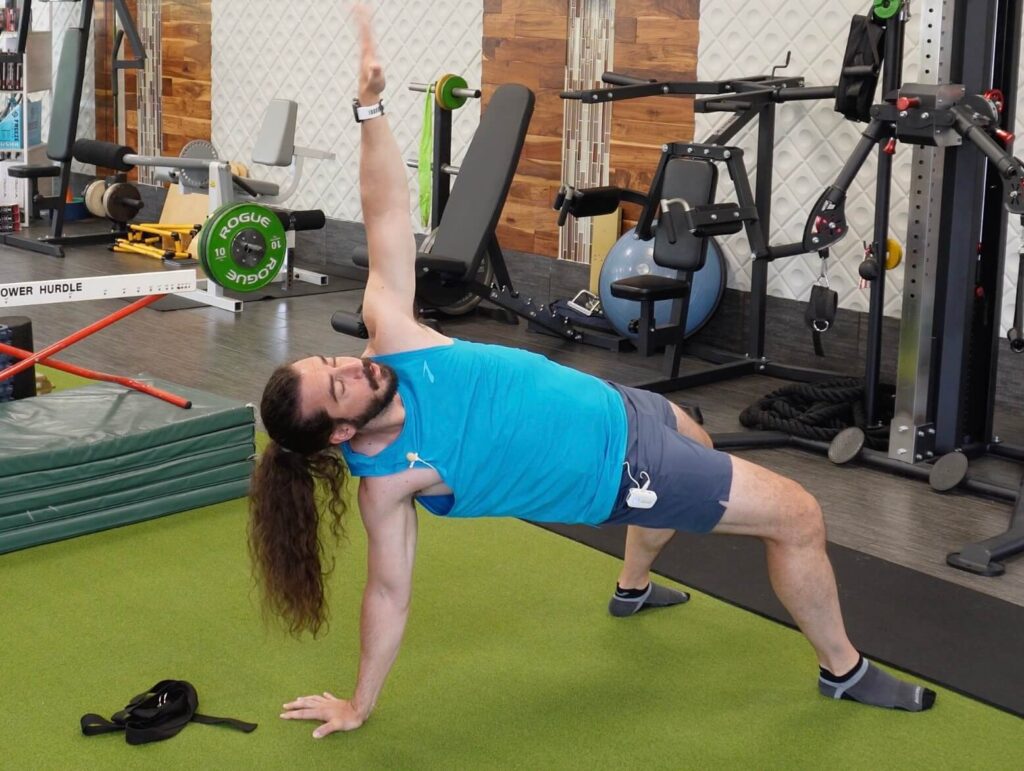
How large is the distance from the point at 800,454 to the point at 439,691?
1.99m

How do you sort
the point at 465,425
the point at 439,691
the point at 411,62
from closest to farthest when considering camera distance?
the point at 465,425, the point at 439,691, the point at 411,62

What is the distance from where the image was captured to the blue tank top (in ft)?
7.00

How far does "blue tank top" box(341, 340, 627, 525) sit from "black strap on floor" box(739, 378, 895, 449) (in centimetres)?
216

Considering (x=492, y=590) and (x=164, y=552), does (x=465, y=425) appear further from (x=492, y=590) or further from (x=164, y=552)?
(x=164, y=552)

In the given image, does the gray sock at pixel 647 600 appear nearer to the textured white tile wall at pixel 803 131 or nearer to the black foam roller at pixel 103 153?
the textured white tile wall at pixel 803 131

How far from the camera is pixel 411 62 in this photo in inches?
266

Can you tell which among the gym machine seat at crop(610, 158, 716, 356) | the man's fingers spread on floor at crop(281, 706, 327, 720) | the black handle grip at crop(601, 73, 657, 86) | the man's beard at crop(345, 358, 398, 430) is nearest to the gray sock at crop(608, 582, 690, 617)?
the man's fingers spread on floor at crop(281, 706, 327, 720)

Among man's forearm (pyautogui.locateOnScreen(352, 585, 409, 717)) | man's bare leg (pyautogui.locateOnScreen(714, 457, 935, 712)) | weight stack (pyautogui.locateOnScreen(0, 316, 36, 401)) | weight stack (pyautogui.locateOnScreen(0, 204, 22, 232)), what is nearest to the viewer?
man's forearm (pyautogui.locateOnScreen(352, 585, 409, 717))

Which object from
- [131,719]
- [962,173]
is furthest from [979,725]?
[962,173]

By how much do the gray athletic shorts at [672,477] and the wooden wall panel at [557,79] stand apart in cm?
349

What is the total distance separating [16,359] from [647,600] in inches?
82.3

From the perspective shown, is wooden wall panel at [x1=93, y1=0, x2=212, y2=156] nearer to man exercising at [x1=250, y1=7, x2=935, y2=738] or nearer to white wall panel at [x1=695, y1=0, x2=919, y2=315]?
white wall panel at [x1=695, y1=0, x2=919, y2=315]

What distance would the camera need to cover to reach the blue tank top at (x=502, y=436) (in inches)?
84.0

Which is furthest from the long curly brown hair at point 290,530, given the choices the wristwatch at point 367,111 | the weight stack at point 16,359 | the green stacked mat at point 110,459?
the weight stack at point 16,359
